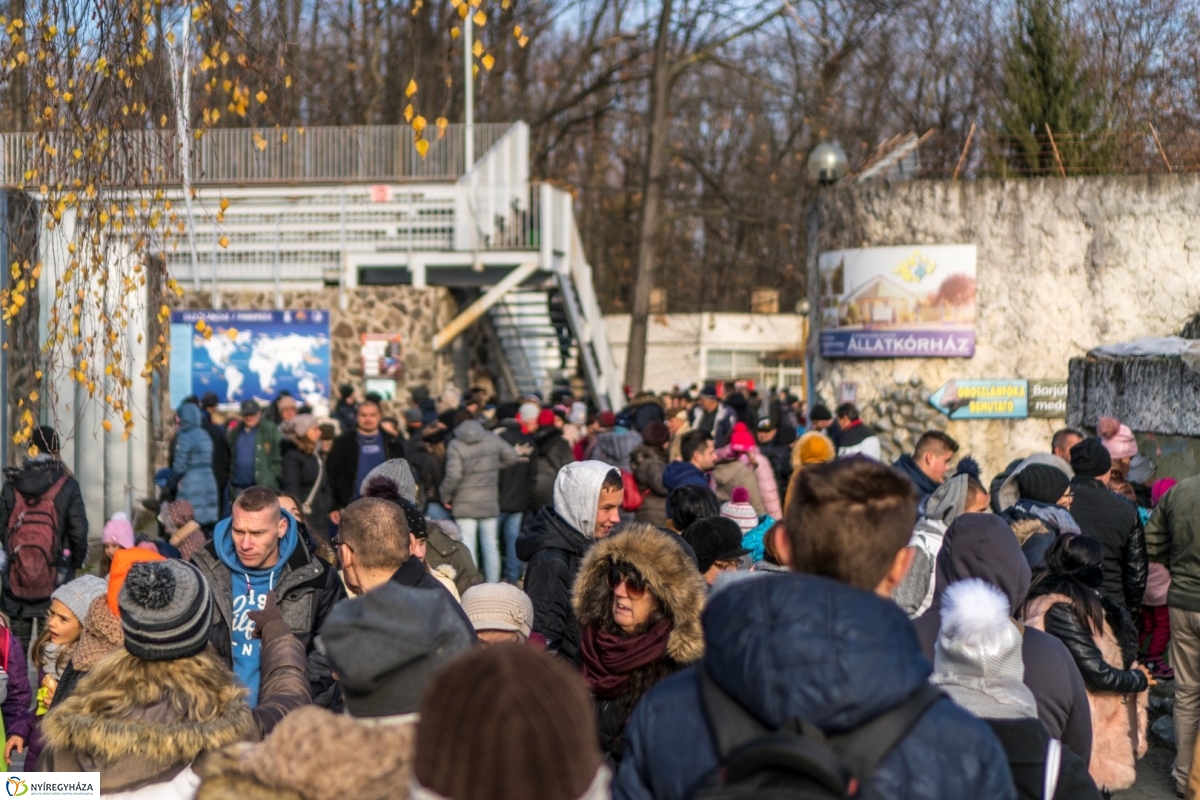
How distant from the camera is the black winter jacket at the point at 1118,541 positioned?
754 cm

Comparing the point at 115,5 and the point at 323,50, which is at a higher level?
the point at 323,50

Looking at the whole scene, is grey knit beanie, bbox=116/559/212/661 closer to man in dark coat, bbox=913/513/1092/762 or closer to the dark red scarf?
the dark red scarf

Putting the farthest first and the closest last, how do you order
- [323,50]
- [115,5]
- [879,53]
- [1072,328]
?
[323,50], [879,53], [1072,328], [115,5]

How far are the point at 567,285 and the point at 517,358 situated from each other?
11.4 ft

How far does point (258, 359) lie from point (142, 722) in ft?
57.0

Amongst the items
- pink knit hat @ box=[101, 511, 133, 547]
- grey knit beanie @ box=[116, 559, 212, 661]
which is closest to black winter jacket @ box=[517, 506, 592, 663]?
grey knit beanie @ box=[116, 559, 212, 661]

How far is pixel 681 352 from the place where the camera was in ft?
124

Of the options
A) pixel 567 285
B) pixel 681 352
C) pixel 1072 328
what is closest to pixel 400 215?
pixel 567 285

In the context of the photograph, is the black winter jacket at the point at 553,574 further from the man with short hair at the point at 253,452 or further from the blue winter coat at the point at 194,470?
the man with short hair at the point at 253,452

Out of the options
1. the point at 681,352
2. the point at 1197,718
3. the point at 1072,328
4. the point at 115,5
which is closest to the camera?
the point at 115,5

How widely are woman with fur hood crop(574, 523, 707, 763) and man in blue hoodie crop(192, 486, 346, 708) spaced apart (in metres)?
1.27

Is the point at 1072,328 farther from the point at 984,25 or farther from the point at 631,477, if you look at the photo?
the point at 984,25

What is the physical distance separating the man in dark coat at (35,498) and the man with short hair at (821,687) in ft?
22.6

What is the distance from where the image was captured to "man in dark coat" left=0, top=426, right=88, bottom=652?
8.44 metres
